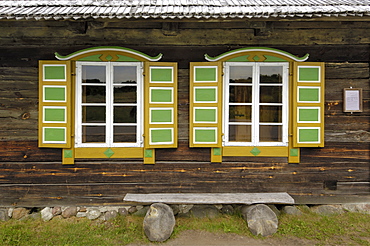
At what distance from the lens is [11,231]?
12.0 ft

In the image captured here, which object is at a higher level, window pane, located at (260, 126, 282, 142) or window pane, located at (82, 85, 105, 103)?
window pane, located at (82, 85, 105, 103)

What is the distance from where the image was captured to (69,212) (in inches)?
160

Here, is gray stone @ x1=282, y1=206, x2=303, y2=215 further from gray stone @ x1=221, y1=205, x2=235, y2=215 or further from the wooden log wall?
gray stone @ x1=221, y1=205, x2=235, y2=215

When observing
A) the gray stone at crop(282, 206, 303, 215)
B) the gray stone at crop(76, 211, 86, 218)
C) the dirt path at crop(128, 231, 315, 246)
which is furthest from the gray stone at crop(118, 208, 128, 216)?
the gray stone at crop(282, 206, 303, 215)

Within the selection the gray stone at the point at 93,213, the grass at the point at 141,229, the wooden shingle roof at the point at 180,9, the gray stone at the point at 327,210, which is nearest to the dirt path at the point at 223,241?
the grass at the point at 141,229

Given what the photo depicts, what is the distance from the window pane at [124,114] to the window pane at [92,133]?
274 millimetres

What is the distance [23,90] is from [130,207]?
8.26 ft

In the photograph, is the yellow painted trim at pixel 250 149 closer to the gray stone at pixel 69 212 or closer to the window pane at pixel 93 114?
the window pane at pixel 93 114

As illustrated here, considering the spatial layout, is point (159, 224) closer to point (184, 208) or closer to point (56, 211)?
point (184, 208)

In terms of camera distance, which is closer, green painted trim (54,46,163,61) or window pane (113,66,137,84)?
green painted trim (54,46,163,61)

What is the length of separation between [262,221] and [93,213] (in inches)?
103

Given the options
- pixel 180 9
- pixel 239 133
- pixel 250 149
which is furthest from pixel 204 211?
pixel 180 9

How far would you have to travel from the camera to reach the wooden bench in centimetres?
375

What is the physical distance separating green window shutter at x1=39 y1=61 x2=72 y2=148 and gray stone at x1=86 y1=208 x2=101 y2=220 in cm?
123
